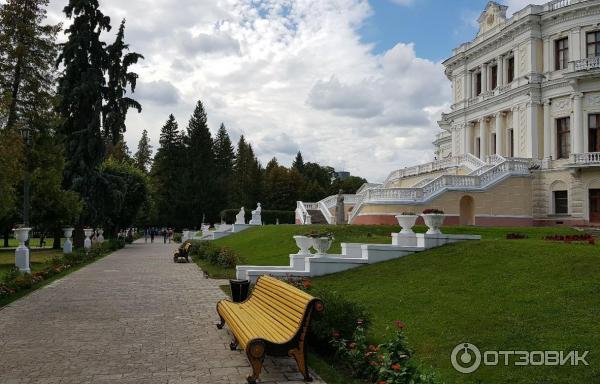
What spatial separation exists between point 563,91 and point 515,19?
7.15m

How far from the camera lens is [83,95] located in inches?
1248

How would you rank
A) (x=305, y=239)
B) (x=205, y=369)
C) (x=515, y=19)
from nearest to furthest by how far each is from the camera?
(x=205, y=369)
(x=305, y=239)
(x=515, y=19)

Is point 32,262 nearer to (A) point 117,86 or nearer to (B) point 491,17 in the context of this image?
(A) point 117,86

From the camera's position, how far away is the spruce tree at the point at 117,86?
3319 cm

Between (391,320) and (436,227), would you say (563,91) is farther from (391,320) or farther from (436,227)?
(391,320)

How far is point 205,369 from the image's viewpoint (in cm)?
699

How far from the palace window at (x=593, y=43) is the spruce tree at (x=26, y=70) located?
31.4m

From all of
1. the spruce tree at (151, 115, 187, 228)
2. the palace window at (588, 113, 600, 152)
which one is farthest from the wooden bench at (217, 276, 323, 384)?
the spruce tree at (151, 115, 187, 228)

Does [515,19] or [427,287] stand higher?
[515,19]

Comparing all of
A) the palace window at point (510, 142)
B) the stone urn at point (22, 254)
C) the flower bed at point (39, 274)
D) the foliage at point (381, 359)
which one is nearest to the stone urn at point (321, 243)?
the foliage at point (381, 359)

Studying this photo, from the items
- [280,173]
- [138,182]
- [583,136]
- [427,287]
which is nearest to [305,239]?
[427,287]

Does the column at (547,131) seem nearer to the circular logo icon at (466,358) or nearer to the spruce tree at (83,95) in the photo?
the spruce tree at (83,95)

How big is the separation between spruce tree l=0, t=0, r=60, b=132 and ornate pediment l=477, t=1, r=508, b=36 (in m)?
32.9

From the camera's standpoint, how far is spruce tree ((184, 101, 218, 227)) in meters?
78.9
